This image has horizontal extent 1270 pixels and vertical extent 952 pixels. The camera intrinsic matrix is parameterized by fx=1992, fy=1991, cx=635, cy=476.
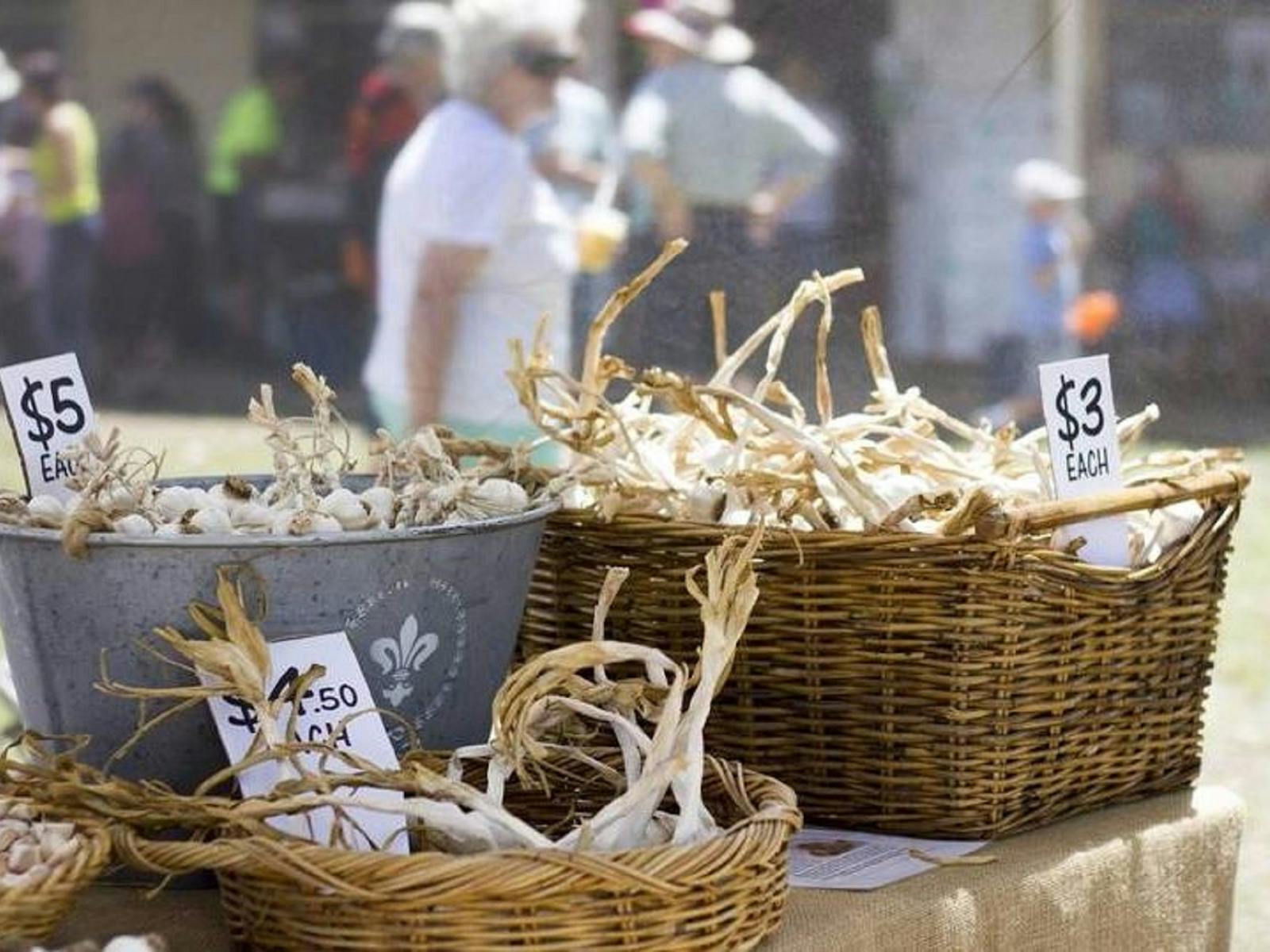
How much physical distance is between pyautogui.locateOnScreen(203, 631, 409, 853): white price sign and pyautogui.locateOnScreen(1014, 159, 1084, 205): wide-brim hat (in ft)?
5.73

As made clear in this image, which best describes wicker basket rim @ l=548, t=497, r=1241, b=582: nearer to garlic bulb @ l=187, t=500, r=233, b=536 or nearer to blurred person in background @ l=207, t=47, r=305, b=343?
garlic bulb @ l=187, t=500, r=233, b=536

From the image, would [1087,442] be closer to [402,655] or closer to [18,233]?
[402,655]

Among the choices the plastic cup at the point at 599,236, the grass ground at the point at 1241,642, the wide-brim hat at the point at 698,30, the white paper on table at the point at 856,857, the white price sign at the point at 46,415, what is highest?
the wide-brim hat at the point at 698,30

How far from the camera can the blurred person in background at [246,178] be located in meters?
5.38

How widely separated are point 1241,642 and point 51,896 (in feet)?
12.6

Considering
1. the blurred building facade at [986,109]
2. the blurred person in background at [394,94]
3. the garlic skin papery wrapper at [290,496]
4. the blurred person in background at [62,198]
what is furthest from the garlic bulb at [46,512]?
the blurred person in background at [62,198]

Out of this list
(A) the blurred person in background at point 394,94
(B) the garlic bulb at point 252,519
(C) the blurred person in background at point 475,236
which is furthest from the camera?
(A) the blurred person in background at point 394,94

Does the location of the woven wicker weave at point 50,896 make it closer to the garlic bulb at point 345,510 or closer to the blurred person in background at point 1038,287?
the garlic bulb at point 345,510

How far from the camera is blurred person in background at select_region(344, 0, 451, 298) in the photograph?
349 centimetres

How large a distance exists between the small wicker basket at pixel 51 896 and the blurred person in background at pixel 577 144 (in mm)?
1791

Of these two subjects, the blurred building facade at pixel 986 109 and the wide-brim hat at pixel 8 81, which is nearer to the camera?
the blurred building facade at pixel 986 109

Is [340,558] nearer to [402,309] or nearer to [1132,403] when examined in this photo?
[1132,403]

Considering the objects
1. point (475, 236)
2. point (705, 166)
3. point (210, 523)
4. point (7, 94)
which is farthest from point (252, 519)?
point (7, 94)

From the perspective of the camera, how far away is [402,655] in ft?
3.35
